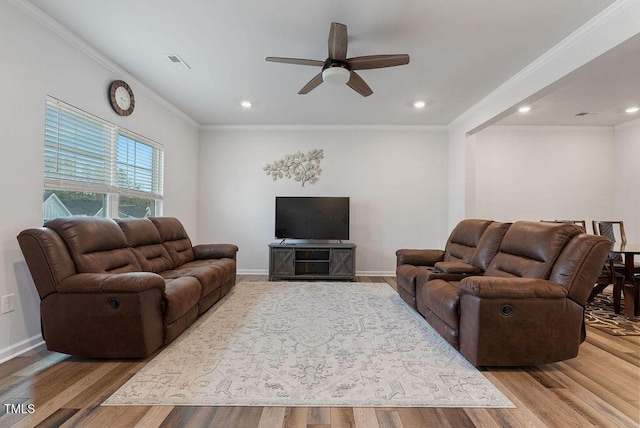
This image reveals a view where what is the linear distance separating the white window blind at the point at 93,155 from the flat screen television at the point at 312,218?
2.02 metres

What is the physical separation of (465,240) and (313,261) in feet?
7.88

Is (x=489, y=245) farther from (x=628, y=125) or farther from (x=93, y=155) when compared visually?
(x=628, y=125)

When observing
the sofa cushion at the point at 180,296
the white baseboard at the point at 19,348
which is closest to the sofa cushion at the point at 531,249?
the sofa cushion at the point at 180,296

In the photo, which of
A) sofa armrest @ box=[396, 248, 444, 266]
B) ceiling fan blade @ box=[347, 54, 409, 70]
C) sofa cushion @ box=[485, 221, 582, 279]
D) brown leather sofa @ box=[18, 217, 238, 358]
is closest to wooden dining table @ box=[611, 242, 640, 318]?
sofa cushion @ box=[485, 221, 582, 279]

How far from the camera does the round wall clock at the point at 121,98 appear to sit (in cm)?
328

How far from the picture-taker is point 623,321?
3.09m

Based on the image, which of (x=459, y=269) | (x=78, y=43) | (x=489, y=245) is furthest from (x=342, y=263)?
(x=78, y=43)

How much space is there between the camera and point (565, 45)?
8.82 feet

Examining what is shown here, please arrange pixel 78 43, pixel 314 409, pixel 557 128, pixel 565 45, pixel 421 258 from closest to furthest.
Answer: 1. pixel 314 409
2. pixel 565 45
3. pixel 78 43
4. pixel 421 258
5. pixel 557 128

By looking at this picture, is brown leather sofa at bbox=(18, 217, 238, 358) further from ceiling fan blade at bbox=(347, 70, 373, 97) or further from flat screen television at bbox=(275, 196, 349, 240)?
flat screen television at bbox=(275, 196, 349, 240)

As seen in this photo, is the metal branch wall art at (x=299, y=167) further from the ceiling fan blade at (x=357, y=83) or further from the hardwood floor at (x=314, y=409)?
the hardwood floor at (x=314, y=409)

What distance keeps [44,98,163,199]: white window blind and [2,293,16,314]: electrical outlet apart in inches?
36.8

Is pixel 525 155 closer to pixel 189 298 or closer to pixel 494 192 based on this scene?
pixel 494 192

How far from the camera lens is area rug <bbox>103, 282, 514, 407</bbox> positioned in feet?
5.67
